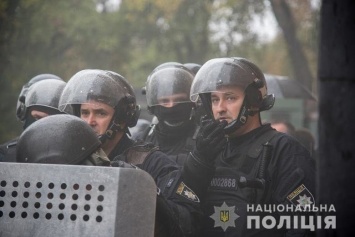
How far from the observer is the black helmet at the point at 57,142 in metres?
3.86

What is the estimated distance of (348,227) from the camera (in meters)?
2.64

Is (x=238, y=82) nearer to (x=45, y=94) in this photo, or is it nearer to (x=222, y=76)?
(x=222, y=76)

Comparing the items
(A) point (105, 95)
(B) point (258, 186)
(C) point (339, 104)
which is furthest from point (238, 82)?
(C) point (339, 104)

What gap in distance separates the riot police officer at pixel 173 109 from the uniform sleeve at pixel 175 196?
1259 millimetres

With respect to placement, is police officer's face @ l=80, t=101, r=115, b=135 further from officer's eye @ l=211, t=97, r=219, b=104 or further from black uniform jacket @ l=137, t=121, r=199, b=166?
black uniform jacket @ l=137, t=121, r=199, b=166

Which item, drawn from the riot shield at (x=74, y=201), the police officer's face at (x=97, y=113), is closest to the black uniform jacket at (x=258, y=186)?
the police officer's face at (x=97, y=113)

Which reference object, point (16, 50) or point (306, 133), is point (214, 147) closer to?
point (306, 133)

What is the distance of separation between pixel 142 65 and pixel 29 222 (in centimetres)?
2532

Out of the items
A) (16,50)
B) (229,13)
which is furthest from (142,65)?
(16,50)

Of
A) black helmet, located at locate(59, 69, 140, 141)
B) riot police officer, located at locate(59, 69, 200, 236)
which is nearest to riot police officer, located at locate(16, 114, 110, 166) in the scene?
riot police officer, located at locate(59, 69, 200, 236)

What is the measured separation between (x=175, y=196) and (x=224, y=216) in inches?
12.1

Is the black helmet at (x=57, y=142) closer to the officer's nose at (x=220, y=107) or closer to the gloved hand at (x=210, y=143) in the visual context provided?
the gloved hand at (x=210, y=143)

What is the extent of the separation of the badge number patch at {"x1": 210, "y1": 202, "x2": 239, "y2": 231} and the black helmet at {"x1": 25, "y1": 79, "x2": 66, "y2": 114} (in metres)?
2.41

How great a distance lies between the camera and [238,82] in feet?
16.6
